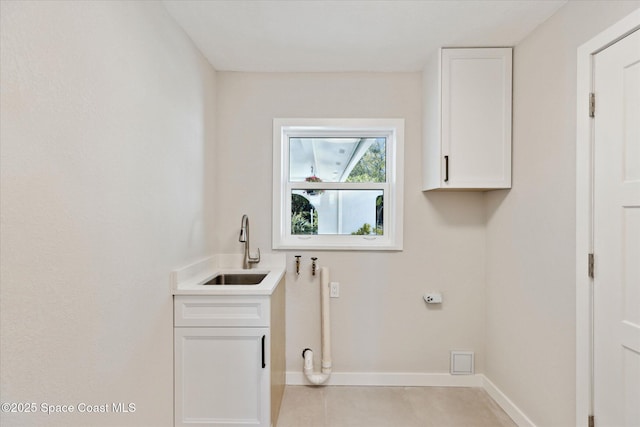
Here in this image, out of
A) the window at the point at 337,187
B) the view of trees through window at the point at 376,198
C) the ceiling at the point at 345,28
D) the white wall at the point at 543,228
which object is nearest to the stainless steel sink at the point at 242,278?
the window at the point at 337,187

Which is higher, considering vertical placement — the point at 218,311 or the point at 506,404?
the point at 218,311

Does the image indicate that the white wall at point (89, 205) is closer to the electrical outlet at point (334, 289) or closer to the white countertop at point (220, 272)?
the white countertop at point (220, 272)

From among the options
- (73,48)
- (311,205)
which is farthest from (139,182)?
(311,205)

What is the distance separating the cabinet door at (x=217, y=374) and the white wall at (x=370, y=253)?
0.78 metres

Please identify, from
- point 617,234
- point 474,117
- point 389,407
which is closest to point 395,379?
point 389,407

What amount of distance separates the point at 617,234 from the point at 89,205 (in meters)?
2.13

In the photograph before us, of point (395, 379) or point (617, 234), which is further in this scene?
point (395, 379)

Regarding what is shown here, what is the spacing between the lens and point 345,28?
76.5 inches

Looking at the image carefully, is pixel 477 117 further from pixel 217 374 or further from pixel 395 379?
pixel 217 374

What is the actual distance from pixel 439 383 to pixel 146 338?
7.02 ft

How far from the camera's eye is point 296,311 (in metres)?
2.56

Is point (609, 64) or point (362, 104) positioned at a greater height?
point (362, 104)

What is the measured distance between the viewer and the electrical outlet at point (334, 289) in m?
2.55

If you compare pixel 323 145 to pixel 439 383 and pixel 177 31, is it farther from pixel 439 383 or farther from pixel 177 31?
pixel 439 383
